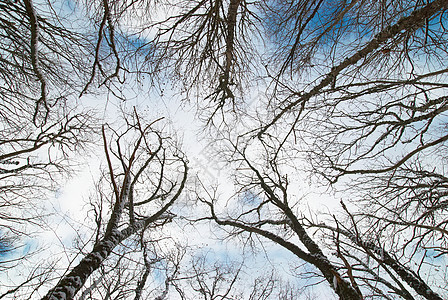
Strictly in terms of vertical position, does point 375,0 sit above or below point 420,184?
above

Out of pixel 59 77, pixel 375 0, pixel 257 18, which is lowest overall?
pixel 59 77

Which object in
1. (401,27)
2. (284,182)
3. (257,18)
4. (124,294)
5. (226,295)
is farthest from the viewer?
(226,295)

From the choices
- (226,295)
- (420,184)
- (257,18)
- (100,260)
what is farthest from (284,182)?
(226,295)

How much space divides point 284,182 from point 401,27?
4907 millimetres

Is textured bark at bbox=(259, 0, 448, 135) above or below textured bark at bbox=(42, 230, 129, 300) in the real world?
above

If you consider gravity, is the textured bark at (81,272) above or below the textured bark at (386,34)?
below

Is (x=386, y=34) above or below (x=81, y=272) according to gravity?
above

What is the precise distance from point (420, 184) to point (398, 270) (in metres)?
1.96

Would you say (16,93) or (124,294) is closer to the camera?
(16,93)

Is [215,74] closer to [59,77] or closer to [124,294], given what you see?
[59,77]

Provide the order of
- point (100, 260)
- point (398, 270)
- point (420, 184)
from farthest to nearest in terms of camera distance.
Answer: point (420, 184) → point (398, 270) → point (100, 260)

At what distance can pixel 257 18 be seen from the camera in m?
4.34

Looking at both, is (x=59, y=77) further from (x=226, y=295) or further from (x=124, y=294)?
(x=226, y=295)

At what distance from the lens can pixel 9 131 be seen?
4.94 meters
